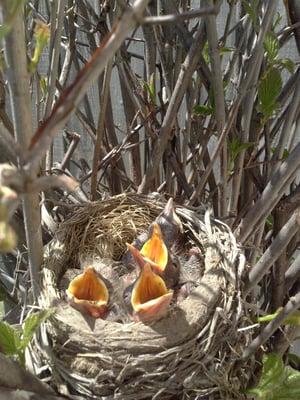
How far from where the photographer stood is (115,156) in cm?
95

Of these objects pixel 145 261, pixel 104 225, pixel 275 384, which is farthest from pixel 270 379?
pixel 104 225

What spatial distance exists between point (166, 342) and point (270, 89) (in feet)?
1.06

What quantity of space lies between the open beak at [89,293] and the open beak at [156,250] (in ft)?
0.27

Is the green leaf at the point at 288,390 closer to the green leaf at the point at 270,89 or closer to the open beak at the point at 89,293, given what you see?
the open beak at the point at 89,293

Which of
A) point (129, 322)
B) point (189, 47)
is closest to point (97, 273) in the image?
point (129, 322)

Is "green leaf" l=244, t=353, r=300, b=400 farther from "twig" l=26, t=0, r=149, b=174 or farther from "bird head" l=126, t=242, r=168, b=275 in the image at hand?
"twig" l=26, t=0, r=149, b=174

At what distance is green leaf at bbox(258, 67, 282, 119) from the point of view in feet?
2.59

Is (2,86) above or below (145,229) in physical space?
above

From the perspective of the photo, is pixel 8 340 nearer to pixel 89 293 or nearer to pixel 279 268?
pixel 89 293

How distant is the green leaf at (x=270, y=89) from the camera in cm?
79

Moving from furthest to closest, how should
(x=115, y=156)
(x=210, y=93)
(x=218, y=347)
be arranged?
(x=115, y=156)
(x=210, y=93)
(x=218, y=347)

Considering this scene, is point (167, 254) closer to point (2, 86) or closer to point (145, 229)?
point (145, 229)

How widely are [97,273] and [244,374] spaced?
23 cm

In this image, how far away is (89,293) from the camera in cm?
84
